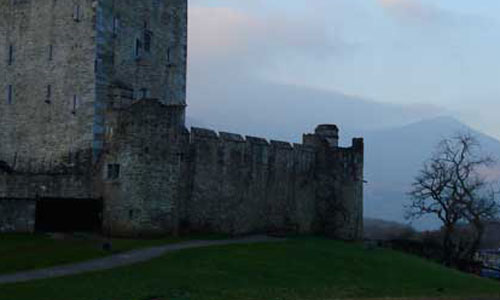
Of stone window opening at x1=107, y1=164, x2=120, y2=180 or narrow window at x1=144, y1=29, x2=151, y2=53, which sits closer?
stone window opening at x1=107, y1=164, x2=120, y2=180

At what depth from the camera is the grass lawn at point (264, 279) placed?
27.1 m

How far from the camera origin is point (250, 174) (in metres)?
47.4

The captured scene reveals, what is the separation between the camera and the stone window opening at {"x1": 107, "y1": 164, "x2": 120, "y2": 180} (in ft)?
134

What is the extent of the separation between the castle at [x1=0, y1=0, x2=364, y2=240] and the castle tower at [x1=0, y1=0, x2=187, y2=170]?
0.06m

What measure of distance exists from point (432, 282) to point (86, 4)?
73.2ft

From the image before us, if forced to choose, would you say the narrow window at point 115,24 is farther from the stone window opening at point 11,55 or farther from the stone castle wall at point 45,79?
the stone window opening at point 11,55

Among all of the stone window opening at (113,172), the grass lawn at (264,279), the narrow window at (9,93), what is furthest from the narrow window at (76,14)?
the grass lawn at (264,279)

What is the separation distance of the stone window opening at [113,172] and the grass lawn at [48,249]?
3.34 meters

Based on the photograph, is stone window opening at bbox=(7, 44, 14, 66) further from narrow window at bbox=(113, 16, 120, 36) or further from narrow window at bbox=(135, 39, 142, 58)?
narrow window at bbox=(135, 39, 142, 58)

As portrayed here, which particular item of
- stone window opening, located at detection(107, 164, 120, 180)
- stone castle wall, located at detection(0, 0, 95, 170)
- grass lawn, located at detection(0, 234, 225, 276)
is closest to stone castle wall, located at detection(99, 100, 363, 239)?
stone window opening, located at detection(107, 164, 120, 180)

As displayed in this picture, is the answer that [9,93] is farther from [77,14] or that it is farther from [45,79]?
[77,14]

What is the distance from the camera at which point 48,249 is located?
116 ft

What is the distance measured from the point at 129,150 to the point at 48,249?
23.5ft

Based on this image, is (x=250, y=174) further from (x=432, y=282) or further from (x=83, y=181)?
(x=432, y=282)
